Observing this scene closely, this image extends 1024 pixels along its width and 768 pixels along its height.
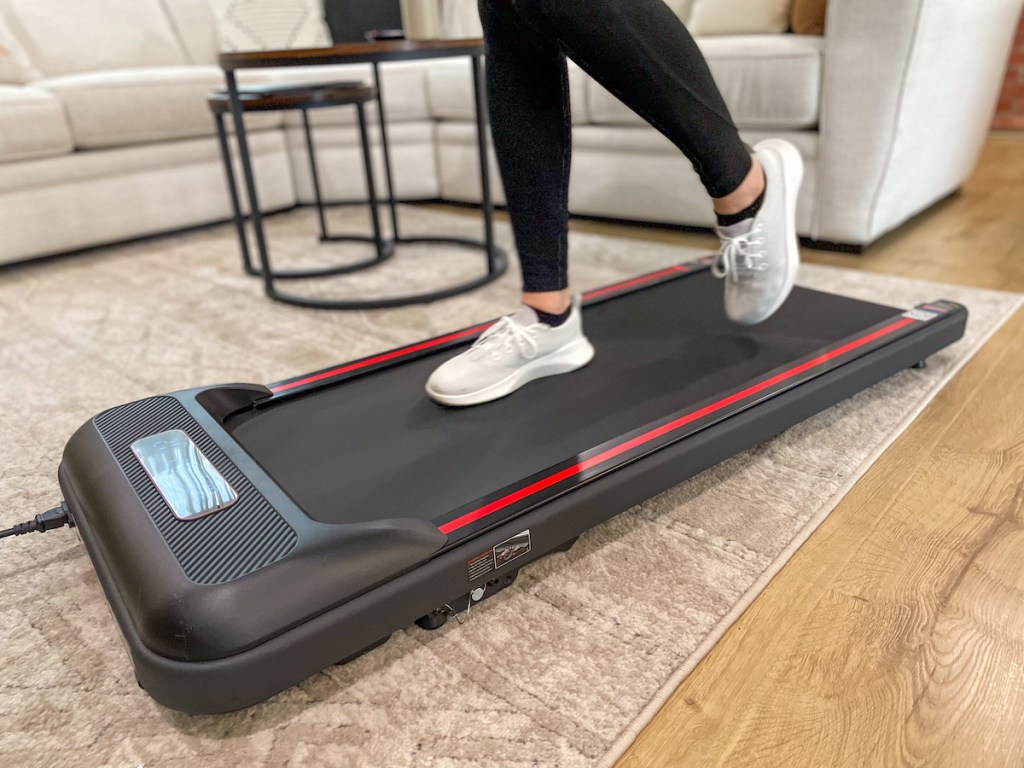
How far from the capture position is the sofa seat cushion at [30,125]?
225cm

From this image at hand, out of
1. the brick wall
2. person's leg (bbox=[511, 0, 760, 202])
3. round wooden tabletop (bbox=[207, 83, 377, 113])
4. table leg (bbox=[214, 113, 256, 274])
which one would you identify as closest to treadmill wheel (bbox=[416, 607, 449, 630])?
person's leg (bbox=[511, 0, 760, 202])

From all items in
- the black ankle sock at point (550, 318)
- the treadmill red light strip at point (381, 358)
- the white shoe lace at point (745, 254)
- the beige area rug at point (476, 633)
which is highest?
the white shoe lace at point (745, 254)

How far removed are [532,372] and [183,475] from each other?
21.1 inches

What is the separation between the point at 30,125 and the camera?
2.29 m

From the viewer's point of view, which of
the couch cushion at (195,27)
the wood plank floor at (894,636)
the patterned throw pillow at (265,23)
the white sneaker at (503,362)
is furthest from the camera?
the couch cushion at (195,27)

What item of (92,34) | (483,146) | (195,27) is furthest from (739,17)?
(92,34)

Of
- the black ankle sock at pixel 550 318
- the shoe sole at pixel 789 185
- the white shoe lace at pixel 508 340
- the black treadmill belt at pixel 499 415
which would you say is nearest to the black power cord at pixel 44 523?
the black treadmill belt at pixel 499 415

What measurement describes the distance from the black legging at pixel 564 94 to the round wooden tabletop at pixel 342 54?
69cm

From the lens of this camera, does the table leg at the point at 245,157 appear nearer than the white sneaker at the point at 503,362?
No

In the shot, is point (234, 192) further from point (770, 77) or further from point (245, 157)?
point (770, 77)

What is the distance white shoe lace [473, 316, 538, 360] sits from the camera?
115 centimetres

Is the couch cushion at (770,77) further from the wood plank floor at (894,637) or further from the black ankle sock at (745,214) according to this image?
the wood plank floor at (894,637)

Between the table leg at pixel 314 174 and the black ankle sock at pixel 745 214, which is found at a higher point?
the black ankle sock at pixel 745 214

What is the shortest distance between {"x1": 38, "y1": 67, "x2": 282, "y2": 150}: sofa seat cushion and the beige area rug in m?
1.26
